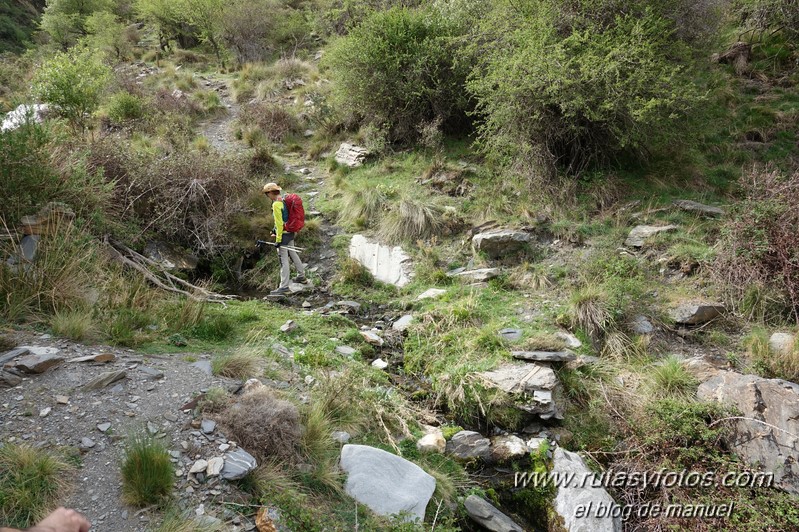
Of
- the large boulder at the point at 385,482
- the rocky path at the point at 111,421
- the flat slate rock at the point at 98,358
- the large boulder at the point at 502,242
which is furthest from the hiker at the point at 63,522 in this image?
the large boulder at the point at 502,242

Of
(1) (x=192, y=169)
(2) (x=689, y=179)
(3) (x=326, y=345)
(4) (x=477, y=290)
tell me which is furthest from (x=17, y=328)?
(2) (x=689, y=179)

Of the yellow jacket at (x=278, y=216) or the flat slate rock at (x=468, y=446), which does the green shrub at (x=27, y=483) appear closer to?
the flat slate rock at (x=468, y=446)

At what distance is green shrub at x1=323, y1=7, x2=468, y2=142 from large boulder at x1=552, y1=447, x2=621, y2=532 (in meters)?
8.67

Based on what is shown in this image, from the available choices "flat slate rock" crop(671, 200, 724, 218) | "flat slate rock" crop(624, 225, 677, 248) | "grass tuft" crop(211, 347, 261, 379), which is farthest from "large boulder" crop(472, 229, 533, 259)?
"grass tuft" crop(211, 347, 261, 379)

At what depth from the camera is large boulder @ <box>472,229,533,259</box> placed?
8.09 meters

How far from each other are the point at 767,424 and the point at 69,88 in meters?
13.6

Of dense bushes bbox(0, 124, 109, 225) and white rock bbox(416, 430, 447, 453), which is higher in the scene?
dense bushes bbox(0, 124, 109, 225)

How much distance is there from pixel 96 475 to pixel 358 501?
1903 millimetres

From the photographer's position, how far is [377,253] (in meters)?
8.93

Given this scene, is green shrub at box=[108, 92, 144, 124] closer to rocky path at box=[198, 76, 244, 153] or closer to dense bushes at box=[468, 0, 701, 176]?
rocky path at box=[198, 76, 244, 153]

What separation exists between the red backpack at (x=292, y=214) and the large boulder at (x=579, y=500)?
5782 mm

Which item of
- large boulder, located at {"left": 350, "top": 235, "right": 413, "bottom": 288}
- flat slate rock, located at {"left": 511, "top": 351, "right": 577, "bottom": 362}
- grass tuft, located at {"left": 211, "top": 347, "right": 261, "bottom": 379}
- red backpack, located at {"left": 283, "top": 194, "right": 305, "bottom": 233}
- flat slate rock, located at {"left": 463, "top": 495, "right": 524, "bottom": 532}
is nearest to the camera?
flat slate rock, located at {"left": 463, "top": 495, "right": 524, "bottom": 532}

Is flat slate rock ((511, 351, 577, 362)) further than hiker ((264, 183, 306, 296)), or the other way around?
hiker ((264, 183, 306, 296))

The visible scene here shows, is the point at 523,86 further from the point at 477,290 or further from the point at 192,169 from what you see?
the point at 192,169
